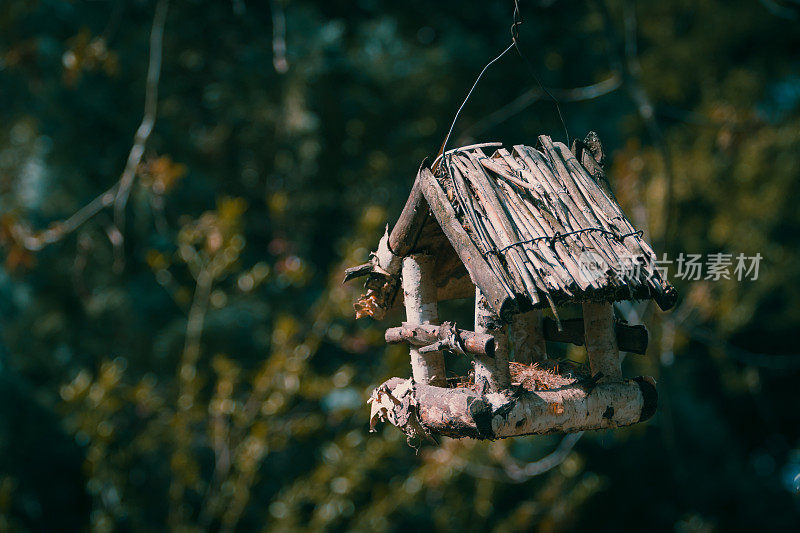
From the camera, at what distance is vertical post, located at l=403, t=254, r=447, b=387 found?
1955mm

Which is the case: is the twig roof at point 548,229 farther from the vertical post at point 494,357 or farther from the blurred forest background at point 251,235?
the blurred forest background at point 251,235

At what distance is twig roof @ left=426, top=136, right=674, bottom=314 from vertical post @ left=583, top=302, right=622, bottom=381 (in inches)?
4.0

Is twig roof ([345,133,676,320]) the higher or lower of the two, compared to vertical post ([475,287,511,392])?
higher

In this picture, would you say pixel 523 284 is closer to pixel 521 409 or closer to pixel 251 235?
pixel 521 409

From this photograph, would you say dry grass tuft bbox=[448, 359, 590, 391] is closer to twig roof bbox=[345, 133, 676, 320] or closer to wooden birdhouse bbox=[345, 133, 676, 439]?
wooden birdhouse bbox=[345, 133, 676, 439]

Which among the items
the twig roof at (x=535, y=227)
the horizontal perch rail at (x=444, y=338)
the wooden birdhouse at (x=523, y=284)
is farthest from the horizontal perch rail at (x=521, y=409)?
the twig roof at (x=535, y=227)

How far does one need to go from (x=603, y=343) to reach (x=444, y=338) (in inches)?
14.9

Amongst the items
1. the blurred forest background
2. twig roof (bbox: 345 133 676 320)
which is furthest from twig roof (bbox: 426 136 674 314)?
the blurred forest background

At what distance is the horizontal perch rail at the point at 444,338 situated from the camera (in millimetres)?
1605

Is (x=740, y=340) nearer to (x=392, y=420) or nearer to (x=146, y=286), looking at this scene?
(x=146, y=286)

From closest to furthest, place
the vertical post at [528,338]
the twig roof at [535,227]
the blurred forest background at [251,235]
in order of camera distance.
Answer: the twig roof at [535,227] → the vertical post at [528,338] → the blurred forest background at [251,235]

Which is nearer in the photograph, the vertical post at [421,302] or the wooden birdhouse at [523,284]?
the wooden birdhouse at [523,284]

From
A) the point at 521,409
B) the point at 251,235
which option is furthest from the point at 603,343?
the point at 251,235

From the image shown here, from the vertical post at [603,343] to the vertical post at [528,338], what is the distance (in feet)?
1.03
